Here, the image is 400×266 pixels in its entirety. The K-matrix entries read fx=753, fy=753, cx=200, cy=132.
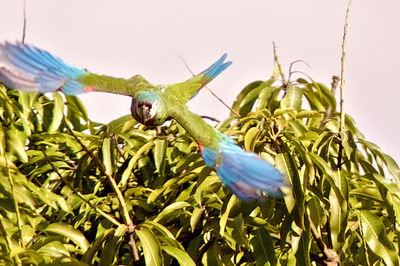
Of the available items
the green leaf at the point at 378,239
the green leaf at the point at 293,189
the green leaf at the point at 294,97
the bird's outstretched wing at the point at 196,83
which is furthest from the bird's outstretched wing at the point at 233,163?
the green leaf at the point at 294,97

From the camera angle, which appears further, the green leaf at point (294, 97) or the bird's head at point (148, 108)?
the green leaf at point (294, 97)

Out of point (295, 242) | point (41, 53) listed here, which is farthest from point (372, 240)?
point (41, 53)

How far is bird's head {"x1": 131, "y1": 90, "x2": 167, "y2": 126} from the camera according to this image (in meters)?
3.62

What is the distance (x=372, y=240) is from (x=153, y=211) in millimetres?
1253

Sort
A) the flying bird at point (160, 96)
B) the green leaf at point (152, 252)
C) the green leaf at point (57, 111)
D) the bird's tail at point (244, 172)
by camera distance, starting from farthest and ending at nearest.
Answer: the green leaf at point (57, 111) → the green leaf at point (152, 252) → the flying bird at point (160, 96) → the bird's tail at point (244, 172)

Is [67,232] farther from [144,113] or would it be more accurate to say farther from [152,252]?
[144,113]

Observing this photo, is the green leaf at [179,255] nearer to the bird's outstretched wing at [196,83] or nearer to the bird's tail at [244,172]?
the bird's tail at [244,172]

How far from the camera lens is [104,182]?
14.3 feet

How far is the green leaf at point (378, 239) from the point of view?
11.4ft

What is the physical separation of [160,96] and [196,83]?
0.61 meters

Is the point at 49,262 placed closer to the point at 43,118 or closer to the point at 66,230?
the point at 66,230

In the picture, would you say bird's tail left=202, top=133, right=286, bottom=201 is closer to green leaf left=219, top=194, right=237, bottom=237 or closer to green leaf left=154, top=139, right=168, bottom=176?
green leaf left=219, top=194, right=237, bottom=237

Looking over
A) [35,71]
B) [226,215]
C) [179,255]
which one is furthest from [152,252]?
[35,71]

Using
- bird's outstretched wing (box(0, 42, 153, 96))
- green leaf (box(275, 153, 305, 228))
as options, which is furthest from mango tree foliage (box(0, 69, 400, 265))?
bird's outstretched wing (box(0, 42, 153, 96))
